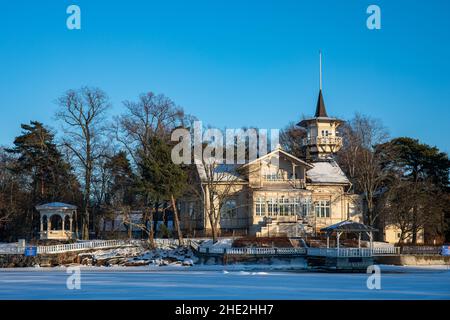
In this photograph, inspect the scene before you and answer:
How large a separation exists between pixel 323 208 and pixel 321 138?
32.5 feet

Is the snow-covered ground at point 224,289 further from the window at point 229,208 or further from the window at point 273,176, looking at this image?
the window at point 273,176

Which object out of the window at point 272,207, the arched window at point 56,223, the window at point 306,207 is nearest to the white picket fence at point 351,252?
the window at point 272,207

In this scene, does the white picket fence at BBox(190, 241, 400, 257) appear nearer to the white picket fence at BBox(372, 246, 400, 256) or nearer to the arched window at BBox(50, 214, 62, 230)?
the white picket fence at BBox(372, 246, 400, 256)

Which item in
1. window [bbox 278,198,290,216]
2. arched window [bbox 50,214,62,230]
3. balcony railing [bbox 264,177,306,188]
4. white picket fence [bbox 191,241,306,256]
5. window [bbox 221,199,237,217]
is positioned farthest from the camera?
arched window [bbox 50,214,62,230]

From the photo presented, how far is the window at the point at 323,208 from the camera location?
173 ft

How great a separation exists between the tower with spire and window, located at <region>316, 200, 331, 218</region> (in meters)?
7.83

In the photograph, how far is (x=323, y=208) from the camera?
174ft

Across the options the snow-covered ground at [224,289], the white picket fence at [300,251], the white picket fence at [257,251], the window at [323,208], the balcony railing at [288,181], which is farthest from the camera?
the window at [323,208]

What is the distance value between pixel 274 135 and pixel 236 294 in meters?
46.9

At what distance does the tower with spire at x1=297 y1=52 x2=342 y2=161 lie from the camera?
60531 millimetres

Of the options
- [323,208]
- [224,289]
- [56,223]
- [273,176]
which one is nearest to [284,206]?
[273,176]

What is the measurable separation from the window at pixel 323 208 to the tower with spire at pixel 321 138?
7.83 meters

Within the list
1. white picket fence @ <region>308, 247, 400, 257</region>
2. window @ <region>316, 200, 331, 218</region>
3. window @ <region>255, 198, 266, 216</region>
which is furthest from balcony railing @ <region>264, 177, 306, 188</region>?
white picket fence @ <region>308, 247, 400, 257</region>
